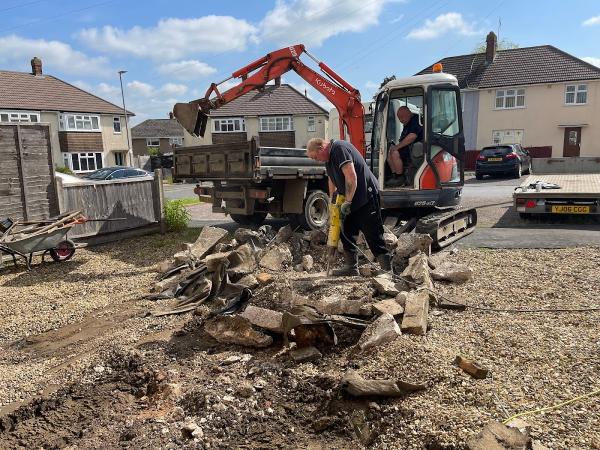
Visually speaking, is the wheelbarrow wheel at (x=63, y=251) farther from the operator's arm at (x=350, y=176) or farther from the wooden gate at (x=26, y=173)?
the operator's arm at (x=350, y=176)

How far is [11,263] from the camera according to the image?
8.41 m

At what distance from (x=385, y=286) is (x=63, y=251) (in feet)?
20.4

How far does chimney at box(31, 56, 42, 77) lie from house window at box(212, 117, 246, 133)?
573 inches

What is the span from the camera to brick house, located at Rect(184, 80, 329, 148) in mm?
44062

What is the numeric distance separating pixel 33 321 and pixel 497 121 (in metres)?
32.2

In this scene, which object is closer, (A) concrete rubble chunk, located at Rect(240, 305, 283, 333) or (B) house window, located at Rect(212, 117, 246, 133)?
(A) concrete rubble chunk, located at Rect(240, 305, 283, 333)

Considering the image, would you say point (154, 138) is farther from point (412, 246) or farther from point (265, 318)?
point (265, 318)

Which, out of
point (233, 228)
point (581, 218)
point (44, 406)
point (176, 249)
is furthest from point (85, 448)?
point (581, 218)

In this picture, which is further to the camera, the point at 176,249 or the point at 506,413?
the point at 176,249

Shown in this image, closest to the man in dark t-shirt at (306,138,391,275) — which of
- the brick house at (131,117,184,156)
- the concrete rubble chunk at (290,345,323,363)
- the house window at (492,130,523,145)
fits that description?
the concrete rubble chunk at (290,345,323,363)

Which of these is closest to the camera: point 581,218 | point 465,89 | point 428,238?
point 428,238

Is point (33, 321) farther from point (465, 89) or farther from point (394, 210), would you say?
point (465, 89)

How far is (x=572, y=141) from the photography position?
101 feet

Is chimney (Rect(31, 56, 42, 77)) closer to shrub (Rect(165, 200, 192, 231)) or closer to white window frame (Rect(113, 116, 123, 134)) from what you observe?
white window frame (Rect(113, 116, 123, 134))
